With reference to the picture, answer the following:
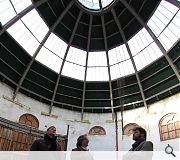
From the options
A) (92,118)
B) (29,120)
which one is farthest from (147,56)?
(29,120)

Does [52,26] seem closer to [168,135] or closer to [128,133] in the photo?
[128,133]

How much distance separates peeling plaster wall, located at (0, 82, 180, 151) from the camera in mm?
21163

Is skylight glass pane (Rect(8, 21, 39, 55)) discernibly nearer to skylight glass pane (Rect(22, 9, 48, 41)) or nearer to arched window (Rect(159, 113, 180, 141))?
skylight glass pane (Rect(22, 9, 48, 41))

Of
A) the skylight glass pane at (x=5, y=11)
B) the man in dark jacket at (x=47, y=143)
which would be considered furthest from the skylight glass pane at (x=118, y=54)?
the man in dark jacket at (x=47, y=143)

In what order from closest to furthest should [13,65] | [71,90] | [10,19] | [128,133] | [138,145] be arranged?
[138,145] → [10,19] → [13,65] → [128,133] → [71,90]

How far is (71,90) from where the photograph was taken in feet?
83.3

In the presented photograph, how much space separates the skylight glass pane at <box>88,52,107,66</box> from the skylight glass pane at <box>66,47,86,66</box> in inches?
29.2

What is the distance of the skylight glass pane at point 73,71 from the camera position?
24.9 meters

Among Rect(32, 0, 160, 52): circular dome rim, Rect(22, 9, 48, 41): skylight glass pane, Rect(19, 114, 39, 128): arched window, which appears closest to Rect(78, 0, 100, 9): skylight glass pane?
Rect(32, 0, 160, 52): circular dome rim

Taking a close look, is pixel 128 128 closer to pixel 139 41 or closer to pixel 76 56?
pixel 139 41

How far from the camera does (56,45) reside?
77.4 feet

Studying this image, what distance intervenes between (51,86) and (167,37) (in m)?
12.9

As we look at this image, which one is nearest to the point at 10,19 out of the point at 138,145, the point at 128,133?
the point at 128,133

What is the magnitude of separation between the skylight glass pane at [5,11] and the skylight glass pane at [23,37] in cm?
81
